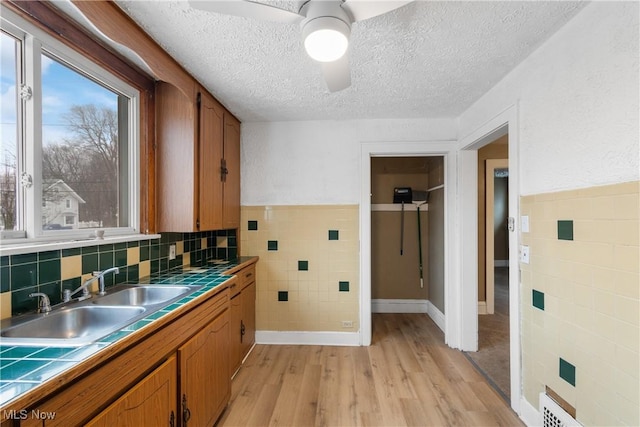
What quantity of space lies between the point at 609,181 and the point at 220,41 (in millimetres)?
1998

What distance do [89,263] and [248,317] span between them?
4.82ft

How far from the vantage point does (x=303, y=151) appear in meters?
3.00

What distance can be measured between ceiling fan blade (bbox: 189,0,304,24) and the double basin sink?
4.15ft

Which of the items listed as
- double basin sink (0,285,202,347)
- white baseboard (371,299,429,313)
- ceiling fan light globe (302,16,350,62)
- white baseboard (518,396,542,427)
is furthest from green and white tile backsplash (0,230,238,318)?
white baseboard (518,396,542,427)

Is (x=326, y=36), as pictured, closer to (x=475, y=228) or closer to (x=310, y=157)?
(x=310, y=157)

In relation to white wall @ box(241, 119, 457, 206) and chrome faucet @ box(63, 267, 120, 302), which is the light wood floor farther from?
white wall @ box(241, 119, 457, 206)

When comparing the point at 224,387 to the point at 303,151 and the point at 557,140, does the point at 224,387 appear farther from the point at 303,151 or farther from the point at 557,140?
the point at 557,140

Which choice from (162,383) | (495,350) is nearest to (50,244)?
(162,383)

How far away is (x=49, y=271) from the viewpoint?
137 centimetres

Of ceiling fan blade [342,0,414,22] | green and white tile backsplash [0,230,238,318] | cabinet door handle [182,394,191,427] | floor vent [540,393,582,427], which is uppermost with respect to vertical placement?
ceiling fan blade [342,0,414,22]

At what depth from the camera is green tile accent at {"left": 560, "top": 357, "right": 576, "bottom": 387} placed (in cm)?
143

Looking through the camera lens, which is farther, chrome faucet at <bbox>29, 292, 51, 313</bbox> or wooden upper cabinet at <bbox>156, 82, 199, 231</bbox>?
wooden upper cabinet at <bbox>156, 82, 199, 231</bbox>

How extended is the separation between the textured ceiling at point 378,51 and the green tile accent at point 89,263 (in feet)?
4.11


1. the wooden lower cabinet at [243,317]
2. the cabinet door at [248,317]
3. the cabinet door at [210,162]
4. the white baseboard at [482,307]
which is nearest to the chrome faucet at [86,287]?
the cabinet door at [210,162]
